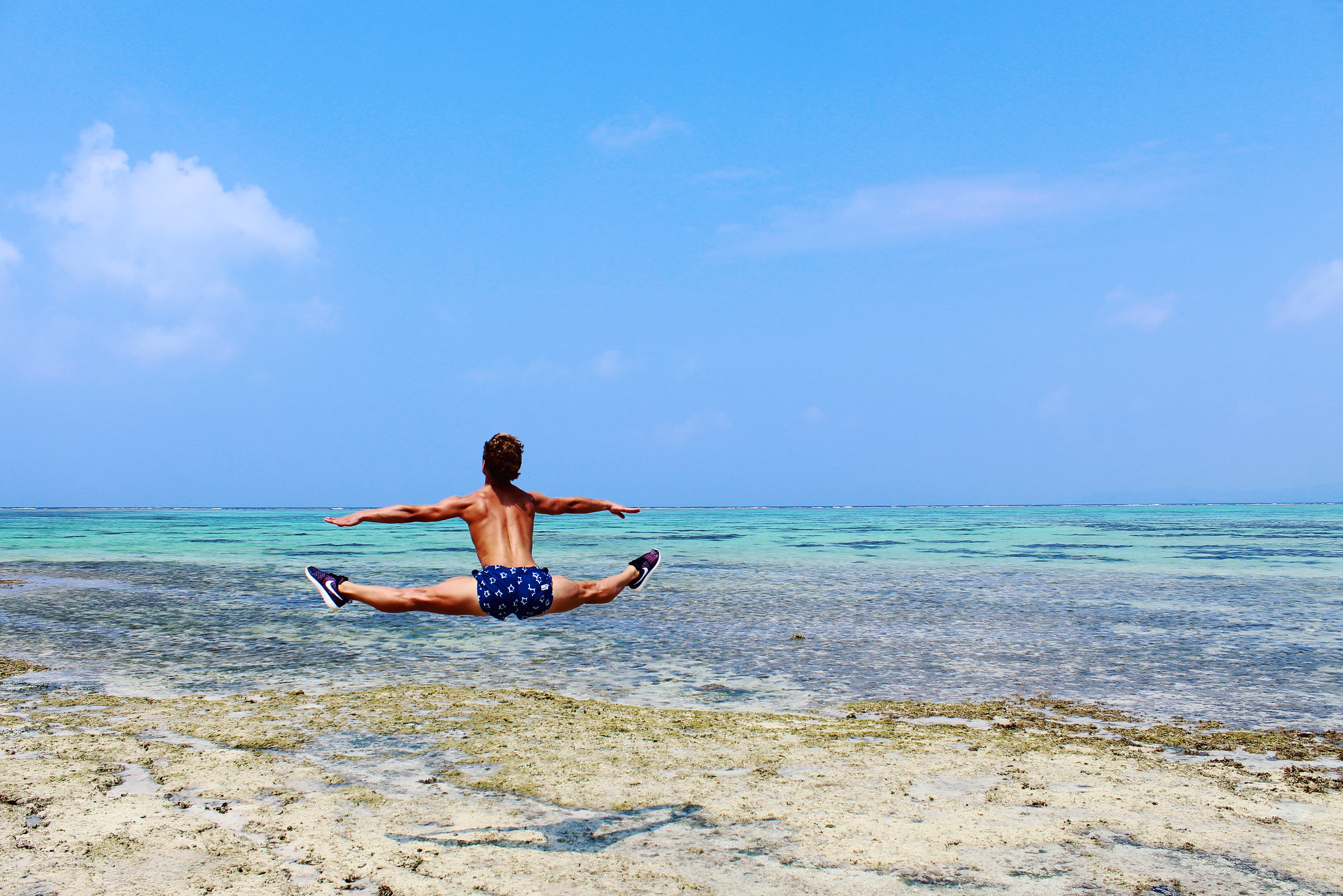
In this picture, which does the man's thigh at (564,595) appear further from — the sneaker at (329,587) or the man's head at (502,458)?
the sneaker at (329,587)

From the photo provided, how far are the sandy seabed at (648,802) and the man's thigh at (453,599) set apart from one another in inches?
55.0

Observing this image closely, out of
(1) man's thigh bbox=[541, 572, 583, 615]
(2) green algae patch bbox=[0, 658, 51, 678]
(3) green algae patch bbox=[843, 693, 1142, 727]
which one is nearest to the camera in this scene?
(1) man's thigh bbox=[541, 572, 583, 615]

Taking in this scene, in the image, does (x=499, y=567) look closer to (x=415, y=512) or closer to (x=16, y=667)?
(x=415, y=512)

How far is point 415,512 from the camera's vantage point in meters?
7.48

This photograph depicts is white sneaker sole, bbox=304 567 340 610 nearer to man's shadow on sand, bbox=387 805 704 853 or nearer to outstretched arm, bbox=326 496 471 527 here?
outstretched arm, bbox=326 496 471 527

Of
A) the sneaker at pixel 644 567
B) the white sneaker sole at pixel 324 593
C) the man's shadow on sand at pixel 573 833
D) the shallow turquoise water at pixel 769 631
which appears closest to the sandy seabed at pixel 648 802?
the man's shadow on sand at pixel 573 833

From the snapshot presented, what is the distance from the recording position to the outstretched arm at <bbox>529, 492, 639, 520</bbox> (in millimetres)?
8148

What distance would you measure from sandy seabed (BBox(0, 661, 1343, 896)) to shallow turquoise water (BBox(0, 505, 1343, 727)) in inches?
70.9

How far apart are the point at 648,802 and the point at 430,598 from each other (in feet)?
8.30

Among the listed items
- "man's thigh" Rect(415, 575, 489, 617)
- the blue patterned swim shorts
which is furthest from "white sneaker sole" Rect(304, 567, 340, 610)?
the blue patterned swim shorts

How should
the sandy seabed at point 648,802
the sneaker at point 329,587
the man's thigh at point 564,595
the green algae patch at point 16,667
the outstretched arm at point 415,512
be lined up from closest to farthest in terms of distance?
the sandy seabed at point 648,802, the outstretched arm at point 415,512, the man's thigh at point 564,595, the sneaker at point 329,587, the green algae patch at point 16,667

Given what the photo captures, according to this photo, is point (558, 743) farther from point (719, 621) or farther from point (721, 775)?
point (719, 621)

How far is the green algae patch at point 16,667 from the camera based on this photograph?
1216 cm

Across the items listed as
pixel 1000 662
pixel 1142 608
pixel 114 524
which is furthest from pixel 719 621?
pixel 114 524
